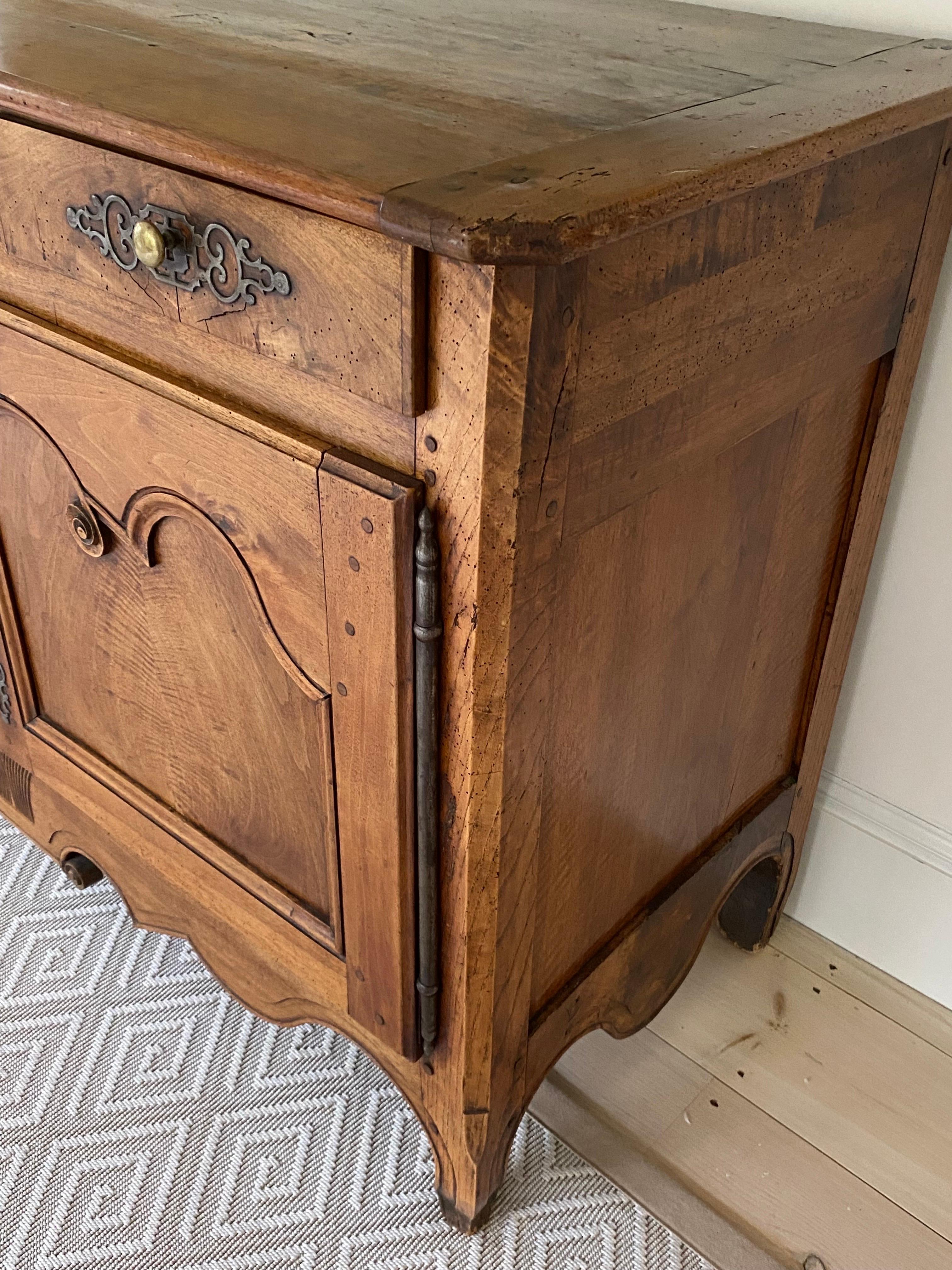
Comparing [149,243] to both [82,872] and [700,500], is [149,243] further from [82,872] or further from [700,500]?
[82,872]

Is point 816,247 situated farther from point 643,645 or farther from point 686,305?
point 643,645

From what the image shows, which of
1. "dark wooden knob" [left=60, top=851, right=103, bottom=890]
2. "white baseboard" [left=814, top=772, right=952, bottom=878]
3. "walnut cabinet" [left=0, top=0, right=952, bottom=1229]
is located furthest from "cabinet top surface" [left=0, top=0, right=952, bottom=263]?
"dark wooden knob" [left=60, top=851, right=103, bottom=890]

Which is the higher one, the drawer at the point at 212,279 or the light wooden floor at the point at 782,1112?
the drawer at the point at 212,279

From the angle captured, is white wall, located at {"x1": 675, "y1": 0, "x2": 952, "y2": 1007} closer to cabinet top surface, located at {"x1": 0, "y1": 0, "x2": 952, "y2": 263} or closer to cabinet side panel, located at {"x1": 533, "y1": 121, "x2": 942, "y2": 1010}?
cabinet side panel, located at {"x1": 533, "y1": 121, "x2": 942, "y2": 1010}

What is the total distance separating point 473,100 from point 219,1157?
873 millimetres

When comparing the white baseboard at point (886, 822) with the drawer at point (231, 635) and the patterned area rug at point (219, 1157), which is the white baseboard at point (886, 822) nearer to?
the patterned area rug at point (219, 1157)

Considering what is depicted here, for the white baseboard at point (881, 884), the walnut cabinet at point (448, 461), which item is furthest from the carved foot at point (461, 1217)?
the white baseboard at point (881, 884)

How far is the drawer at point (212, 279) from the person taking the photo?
57 cm

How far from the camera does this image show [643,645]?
0.77 m

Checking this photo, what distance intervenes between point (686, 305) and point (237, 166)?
0.25m

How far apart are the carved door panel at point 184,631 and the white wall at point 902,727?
1.92 ft

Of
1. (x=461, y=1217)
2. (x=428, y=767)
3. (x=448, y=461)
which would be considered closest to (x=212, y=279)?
(x=448, y=461)

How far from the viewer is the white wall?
96 cm

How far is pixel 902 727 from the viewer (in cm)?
111
